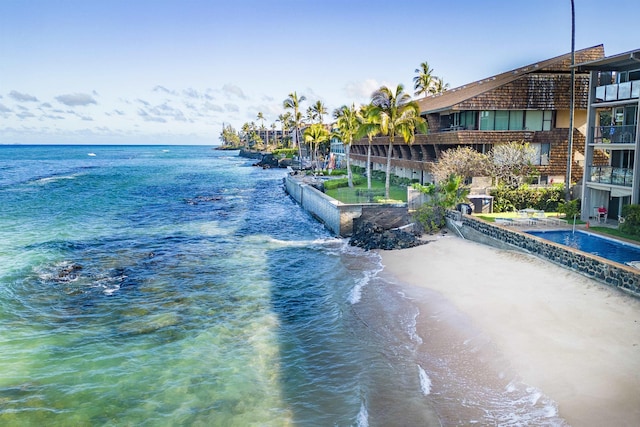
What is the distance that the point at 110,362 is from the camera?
16328mm

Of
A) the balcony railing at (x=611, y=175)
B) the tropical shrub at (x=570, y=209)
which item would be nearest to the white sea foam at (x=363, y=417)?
the balcony railing at (x=611, y=175)

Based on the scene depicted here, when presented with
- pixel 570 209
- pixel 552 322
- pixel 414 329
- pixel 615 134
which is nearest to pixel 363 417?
pixel 414 329

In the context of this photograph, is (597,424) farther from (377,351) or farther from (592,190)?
(592,190)

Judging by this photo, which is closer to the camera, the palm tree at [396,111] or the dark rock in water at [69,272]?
the dark rock in water at [69,272]

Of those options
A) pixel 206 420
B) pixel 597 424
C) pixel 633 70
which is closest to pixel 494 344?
pixel 597 424

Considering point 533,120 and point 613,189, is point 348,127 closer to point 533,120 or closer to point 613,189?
point 533,120

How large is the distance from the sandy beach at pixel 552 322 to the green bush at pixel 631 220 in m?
5.59

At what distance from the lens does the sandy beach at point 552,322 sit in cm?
1227

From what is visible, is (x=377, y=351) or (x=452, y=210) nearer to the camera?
(x=377, y=351)

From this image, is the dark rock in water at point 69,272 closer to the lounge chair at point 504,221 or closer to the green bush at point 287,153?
the lounge chair at point 504,221

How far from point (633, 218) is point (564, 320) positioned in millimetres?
11301

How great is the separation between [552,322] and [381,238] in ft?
50.1

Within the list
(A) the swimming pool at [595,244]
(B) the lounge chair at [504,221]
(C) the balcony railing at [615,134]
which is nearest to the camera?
(A) the swimming pool at [595,244]

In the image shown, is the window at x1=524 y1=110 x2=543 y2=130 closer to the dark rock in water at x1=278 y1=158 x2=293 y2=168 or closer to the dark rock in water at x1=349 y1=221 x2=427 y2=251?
the dark rock in water at x1=349 y1=221 x2=427 y2=251
